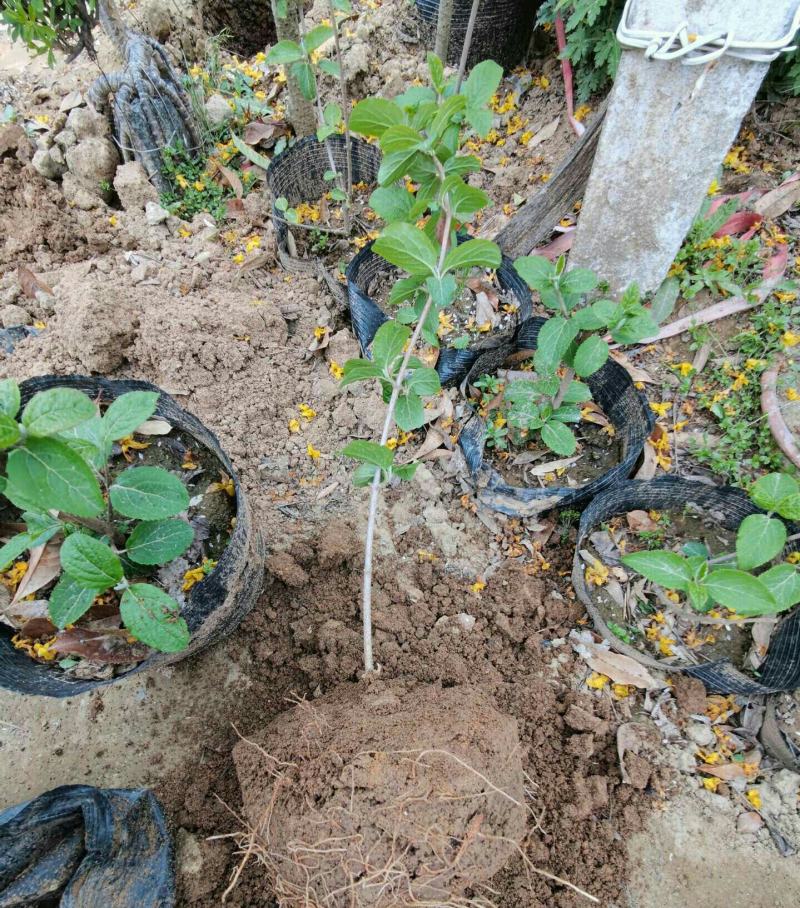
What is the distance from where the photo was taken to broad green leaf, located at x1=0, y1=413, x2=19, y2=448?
0.90 metres

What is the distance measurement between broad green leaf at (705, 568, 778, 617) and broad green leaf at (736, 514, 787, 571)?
0.06 meters

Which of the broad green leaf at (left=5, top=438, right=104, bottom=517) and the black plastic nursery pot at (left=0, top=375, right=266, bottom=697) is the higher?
the broad green leaf at (left=5, top=438, right=104, bottom=517)

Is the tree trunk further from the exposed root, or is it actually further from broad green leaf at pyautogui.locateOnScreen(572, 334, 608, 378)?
the exposed root

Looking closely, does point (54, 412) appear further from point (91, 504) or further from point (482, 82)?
point (482, 82)

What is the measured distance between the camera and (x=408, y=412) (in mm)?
1492

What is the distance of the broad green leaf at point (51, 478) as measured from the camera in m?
0.97

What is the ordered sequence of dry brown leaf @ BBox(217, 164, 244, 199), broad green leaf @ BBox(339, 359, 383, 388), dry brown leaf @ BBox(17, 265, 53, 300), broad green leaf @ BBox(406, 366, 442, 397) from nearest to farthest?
broad green leaf @ BBox(339, 359, 383, 388) < broad green leaf @ BBox(406, 366, 442, 397) < dry brown leaf @ BBox(17, 265, 53, 300) < dry brown leaf @ BBox(217, 164, 244, 199)

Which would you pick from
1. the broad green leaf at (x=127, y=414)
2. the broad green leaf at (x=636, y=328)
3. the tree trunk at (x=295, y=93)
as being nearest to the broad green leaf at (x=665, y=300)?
the broad green leaf at (x=636, y=328)

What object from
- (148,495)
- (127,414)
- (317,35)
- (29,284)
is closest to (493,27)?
(317,35)

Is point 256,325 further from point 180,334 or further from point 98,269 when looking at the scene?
point 98,269

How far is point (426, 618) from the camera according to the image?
1860mm

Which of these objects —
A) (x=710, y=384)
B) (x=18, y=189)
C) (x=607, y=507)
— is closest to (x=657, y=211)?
(x=710, y=384)

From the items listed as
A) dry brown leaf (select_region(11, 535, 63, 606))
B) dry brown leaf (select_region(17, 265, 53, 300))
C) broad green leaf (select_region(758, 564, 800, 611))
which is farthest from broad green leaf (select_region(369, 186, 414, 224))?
dry brown leaf (select_region(17, 265, 53, 300))

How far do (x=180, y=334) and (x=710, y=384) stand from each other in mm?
2198
